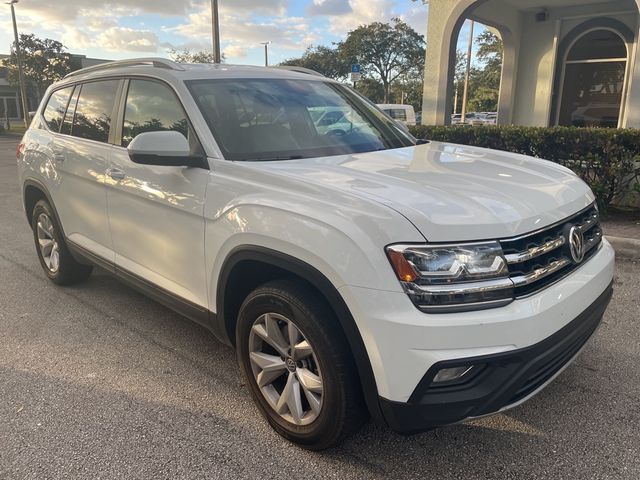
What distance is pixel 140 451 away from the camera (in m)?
2.64

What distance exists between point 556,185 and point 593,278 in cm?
50

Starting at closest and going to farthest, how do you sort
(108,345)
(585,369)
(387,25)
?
(585,369)
(108,345)
(387,25)

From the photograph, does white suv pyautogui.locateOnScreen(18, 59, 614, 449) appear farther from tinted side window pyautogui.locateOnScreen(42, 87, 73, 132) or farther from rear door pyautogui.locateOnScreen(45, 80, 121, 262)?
tinted side window pyautogui.locateOnScreen(42, 87, 73, 132)

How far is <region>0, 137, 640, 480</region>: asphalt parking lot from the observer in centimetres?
250

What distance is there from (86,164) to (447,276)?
3.01 metres

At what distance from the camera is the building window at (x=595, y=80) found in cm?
1205

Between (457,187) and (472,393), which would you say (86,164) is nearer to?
(457,187)

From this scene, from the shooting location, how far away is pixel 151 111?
3.48 metres

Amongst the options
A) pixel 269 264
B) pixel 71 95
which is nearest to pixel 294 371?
pixel 269 264

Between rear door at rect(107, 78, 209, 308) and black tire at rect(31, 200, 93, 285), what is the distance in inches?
47.4

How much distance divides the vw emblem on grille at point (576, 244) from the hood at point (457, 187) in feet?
0.31

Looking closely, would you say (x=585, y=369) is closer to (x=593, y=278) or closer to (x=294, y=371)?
(x=593, y=278)

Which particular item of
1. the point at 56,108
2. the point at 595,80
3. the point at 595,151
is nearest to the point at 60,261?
the point at 56,108

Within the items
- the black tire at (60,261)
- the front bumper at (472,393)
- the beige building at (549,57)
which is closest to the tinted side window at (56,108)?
the black tire at (60,261)
